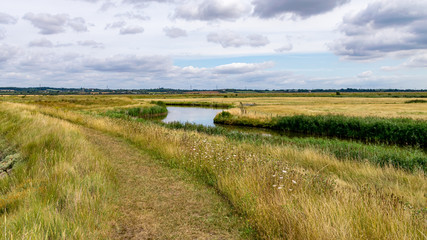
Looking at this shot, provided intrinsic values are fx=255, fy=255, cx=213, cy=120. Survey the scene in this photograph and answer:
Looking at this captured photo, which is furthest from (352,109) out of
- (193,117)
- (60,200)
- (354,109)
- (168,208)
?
(60,200)

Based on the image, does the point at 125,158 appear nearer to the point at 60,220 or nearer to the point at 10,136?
the point at 60,220

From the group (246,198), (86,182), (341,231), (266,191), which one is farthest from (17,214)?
(341,231)

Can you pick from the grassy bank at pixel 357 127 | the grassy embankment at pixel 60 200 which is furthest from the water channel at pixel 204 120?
the grassy embankment at pixel 60 200

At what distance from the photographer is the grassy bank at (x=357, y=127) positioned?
75.3ft

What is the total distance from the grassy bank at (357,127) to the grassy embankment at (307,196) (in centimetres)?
1506

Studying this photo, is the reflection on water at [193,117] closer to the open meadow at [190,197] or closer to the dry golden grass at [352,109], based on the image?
the dry golden grass at [352,109]

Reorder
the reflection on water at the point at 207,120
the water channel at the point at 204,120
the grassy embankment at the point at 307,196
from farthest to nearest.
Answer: the water channel at the point at 204,120 → the reflection on water at the point at 207,120 → the grassy embankment at the point at 307,196

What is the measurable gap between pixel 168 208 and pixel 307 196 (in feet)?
Answer: 9.69

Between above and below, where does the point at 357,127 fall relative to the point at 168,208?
below

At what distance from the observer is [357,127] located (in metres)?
26.8

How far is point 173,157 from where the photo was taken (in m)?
9.50

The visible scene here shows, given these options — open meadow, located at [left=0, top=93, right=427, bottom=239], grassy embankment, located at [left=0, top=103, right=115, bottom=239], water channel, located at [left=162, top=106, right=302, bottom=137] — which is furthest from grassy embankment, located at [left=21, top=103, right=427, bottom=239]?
water channel, located at [left=162, top=106, right=302, bottom=137]

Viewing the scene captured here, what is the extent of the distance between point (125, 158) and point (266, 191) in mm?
6385

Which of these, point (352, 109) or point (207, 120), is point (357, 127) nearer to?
point (207, 120)
